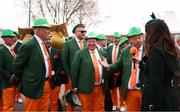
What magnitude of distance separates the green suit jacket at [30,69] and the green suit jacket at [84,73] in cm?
124

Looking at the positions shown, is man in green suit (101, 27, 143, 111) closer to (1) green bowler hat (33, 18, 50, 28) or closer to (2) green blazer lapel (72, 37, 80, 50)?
(1) green bowler hat (33, 18, 50, 28)

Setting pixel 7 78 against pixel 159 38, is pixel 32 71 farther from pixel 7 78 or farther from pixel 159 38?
pixel 159 38

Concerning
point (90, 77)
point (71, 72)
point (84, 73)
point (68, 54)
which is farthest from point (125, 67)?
point (68, 54)

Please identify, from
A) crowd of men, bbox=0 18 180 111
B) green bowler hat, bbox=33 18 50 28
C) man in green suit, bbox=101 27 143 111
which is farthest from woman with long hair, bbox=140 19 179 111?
green bowler hat, bbox=33 18 50 28

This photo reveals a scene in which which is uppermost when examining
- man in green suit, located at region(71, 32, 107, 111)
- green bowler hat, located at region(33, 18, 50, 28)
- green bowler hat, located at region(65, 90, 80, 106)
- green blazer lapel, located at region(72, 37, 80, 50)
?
green bowler hat, located at region(33, 18, 50, 28)

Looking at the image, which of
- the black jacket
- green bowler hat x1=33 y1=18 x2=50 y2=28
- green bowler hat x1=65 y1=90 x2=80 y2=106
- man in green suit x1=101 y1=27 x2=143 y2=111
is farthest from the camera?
green bowler hat x1=65 y1=90 x2=80 y2=106

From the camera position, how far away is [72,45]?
29.7 feet

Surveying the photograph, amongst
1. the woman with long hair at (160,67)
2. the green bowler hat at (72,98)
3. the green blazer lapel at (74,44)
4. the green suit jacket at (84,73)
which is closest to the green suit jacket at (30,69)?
the green suit jacket at (84,73)

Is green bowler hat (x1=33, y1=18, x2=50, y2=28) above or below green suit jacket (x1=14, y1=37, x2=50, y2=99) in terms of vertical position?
above

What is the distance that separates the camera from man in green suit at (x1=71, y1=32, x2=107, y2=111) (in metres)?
7.64

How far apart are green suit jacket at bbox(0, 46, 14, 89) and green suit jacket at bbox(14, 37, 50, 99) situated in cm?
212

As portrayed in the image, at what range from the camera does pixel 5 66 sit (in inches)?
343

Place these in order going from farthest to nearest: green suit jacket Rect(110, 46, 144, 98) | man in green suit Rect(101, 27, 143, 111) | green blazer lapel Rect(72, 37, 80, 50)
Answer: green blazer lapel Rect(72, 37, 80, 50)
green suit jacket Rect(110, 46, 144, 98)
man in green suit Rect(101, 27, 143, 111)

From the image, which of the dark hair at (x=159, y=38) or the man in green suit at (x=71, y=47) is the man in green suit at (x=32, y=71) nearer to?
the man in green suit at (x=71, y=47)
